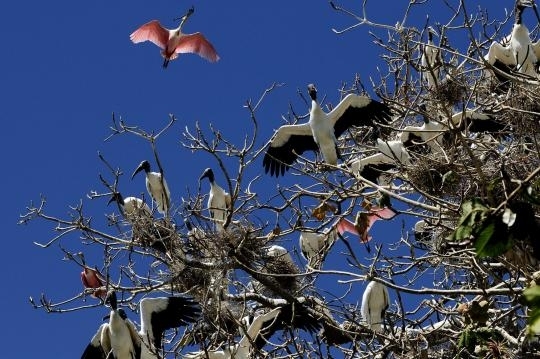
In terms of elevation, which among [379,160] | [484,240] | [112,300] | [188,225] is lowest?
[484,240]

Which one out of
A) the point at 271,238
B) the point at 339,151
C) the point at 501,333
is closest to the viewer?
the point at 501,333

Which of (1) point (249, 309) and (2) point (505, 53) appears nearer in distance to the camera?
(1) point (249, 309)

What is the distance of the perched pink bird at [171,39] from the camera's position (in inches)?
467

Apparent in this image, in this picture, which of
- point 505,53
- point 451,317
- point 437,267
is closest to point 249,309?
point 437,267

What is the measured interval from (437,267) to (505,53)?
3365 mm

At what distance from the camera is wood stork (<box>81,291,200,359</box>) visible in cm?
792

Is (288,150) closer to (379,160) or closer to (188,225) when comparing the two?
(379,160)

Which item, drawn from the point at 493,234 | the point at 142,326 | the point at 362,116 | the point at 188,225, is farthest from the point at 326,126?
the point at 493,234

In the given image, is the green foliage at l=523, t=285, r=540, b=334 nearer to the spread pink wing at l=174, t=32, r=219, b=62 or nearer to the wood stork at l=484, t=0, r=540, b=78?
the wood stork at l=484, t=0, r=540, b=78

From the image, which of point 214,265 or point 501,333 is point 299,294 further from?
point 501,333

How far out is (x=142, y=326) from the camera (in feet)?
26.2

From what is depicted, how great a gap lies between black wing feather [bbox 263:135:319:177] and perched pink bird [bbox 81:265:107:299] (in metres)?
2.20

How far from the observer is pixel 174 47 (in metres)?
11.9

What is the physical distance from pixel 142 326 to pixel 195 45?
16.1 ft
